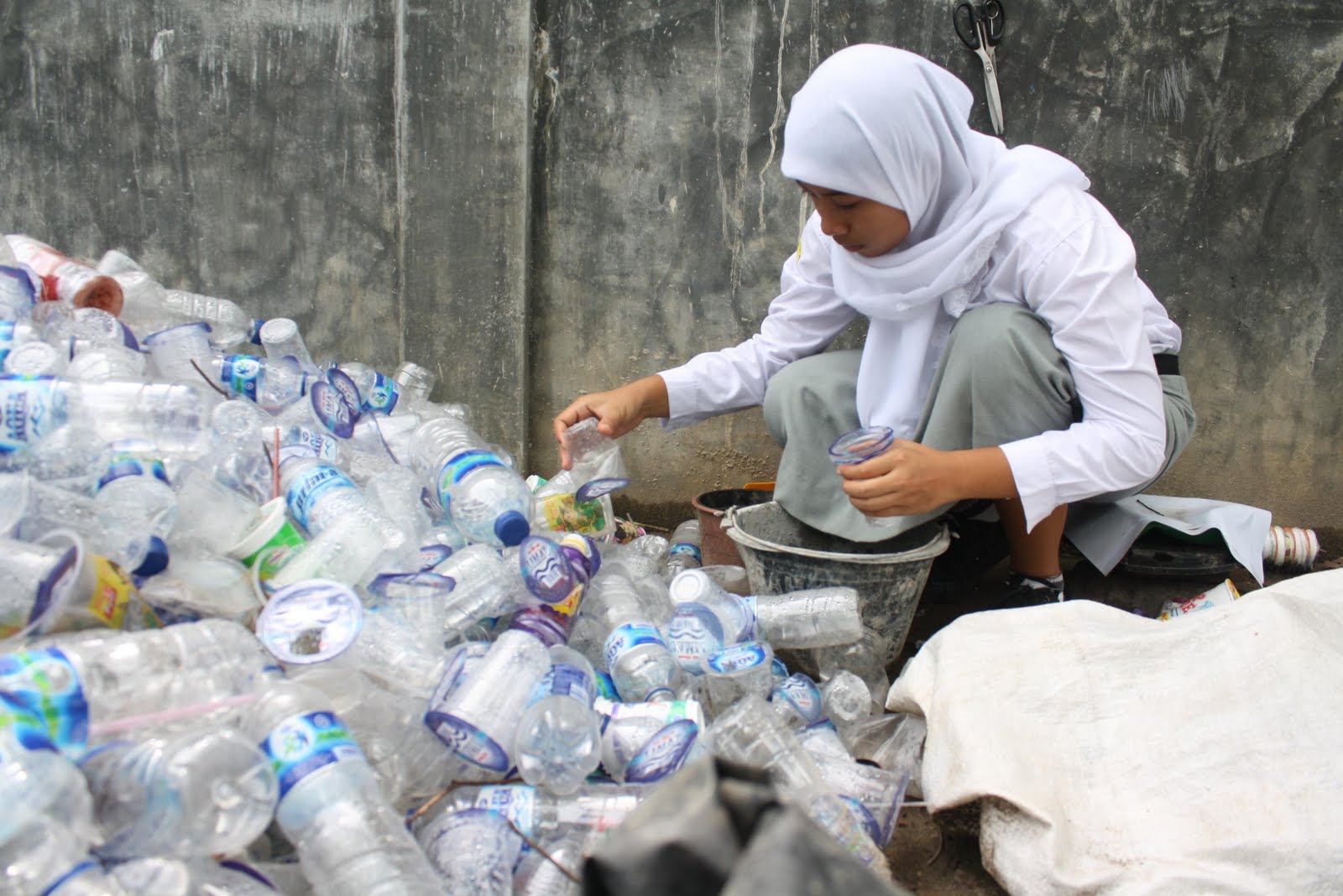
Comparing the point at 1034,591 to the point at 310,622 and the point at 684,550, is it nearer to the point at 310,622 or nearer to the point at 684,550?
the point at 684,550

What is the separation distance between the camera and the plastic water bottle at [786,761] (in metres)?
1.66

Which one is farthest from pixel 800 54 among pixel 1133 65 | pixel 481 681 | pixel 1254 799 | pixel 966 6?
pixel 1254 799

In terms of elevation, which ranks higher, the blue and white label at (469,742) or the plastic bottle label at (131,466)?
the plastic bottle label at (131,466)

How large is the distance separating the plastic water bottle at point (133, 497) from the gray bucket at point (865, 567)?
128 centimetres

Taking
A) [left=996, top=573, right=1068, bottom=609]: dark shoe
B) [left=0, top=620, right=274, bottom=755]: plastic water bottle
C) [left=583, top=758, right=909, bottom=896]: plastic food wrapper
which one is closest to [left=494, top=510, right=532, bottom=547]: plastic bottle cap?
[left=0, top=620, right=274, bottom=755]: plastic water bottle

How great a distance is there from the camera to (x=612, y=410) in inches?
102

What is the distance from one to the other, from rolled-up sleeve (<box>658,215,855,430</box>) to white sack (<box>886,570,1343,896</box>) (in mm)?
1069

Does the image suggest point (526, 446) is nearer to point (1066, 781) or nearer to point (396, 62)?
point (396, 62)

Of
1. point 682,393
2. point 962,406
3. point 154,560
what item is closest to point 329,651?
point 154,560

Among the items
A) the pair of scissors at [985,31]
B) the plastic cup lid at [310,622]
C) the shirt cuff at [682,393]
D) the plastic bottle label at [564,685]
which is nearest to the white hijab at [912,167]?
the shirt cuff at [682,393]

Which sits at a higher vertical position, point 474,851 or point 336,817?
point 336,817

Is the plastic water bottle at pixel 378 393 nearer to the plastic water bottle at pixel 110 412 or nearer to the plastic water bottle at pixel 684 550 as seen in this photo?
the plastic water bottle at pixel 110 412

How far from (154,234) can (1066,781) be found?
135 inches

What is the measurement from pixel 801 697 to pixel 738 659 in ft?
0.57
